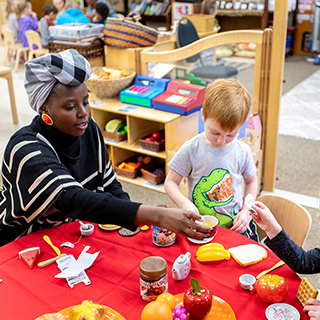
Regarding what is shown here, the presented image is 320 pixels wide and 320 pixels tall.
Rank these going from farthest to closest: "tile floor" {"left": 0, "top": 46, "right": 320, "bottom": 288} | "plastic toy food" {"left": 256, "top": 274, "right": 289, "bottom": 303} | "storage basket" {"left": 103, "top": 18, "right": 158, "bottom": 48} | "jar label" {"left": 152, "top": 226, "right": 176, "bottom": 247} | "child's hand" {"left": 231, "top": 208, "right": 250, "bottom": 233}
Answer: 1. "storage basket" {"left": 103, "top": 18, "right": 158, "bottom": 48}
2. "tile floor" {"left": 0, "top": 46, "right": 320, "bottom": 288}
3. "child's hand" {"left": 231, "top": 208, "right": 250, "bottom": 233}
4. "jar label" {"left": 152, "top": 226, "right": 176, "bottom": 247}
5. "plastic toy food" {"left": 256, "top": 274, "right": 289, "bottom": 303}

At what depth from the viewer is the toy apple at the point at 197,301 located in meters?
1.14

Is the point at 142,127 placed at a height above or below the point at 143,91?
below

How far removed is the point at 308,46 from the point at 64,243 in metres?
7.68

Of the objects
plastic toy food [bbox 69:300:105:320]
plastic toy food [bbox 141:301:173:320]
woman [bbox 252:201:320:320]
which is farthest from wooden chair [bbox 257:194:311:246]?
plastic toy food [bbox 69:300:105:320]

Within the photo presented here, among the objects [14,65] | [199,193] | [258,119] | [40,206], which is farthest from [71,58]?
[14,65]

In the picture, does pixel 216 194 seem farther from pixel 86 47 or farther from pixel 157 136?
pixel 86 47

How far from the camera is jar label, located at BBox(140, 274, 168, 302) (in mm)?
1237

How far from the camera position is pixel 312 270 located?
1.41m

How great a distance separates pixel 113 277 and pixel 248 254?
1.60 ft

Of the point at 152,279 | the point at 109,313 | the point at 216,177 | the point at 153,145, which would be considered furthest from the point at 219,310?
the point at 153,145

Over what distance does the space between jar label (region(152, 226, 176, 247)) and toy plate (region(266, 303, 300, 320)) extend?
1.46ft

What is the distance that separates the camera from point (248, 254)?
4.79ft

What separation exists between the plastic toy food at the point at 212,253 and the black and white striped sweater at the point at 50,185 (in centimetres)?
28

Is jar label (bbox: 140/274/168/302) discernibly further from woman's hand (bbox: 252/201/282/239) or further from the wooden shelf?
the wooden shelf
